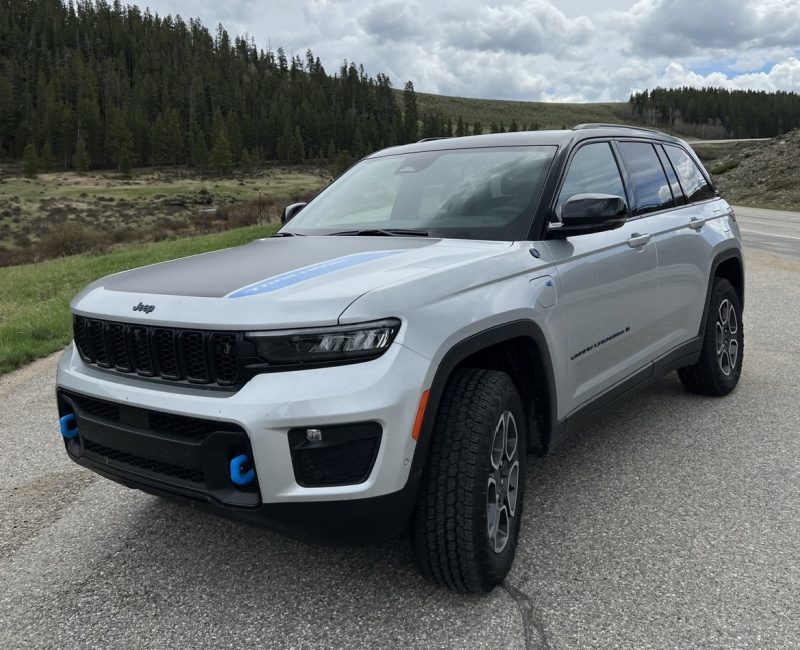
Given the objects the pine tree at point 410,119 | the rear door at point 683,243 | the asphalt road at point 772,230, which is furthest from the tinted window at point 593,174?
the pine tree at point 410,119

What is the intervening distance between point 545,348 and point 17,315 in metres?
9.61

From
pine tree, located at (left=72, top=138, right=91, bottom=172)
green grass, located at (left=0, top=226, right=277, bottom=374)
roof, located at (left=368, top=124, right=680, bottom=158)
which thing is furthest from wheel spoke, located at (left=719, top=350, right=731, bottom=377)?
pine tree, located at (left=72, top=138, right=91, bottom=172)

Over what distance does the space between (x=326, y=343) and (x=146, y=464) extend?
2.92ft

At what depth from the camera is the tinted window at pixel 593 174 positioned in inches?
140

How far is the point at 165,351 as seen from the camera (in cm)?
253

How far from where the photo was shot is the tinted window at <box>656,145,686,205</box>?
15.2ft

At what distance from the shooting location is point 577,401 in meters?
3.34

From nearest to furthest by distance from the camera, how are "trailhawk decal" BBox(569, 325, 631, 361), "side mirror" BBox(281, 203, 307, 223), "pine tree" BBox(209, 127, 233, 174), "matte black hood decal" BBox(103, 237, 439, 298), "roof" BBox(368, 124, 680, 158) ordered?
1. "matte black hood decal" BBox(103, 237, 439, 298)
2. "trailhawk decal" BBox(569, 325, 631, 361)
3. "roof" BBox(368, 124, 680, 158)
4. "side mirror" BBox(281, 203, 307, 223)
5. "pine tree" BBox(209, 127, 233, 174)

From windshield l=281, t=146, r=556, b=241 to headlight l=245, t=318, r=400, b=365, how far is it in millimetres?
1108

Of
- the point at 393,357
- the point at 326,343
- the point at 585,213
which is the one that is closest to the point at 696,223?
the point at 585,213

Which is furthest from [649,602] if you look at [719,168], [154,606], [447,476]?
[719,168]

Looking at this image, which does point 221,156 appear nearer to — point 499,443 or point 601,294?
point 601,294

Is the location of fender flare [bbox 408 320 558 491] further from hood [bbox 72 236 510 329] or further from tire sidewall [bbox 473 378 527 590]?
hood [bbox 72 236 510 329]

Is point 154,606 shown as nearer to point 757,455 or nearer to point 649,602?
point 649,602
